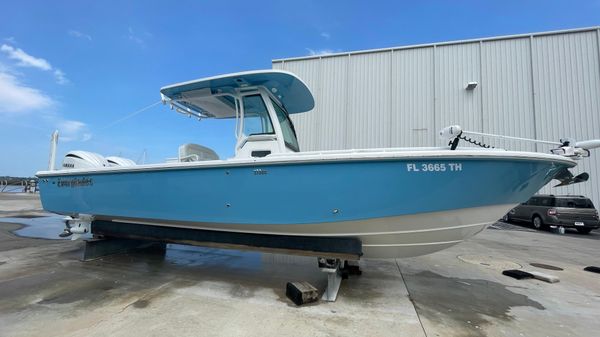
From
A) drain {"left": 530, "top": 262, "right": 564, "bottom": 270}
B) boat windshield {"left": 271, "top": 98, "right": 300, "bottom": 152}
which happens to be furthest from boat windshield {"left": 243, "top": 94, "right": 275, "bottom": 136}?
drain {"left": 530, "top": 262, "right": 564, "bottom": 270}

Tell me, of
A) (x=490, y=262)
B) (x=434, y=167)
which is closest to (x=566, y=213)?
(x=490, y=262)

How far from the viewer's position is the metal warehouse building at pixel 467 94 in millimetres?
10867

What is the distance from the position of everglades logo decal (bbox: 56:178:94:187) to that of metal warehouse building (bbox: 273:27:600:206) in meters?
8.81

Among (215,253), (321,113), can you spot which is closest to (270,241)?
(215,253)

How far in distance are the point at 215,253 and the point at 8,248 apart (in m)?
A: 3.59

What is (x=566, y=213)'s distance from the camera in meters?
10.0

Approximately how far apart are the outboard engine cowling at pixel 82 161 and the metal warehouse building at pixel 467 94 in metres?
8.48

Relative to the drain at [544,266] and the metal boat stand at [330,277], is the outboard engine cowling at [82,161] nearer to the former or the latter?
the metal boat stand at [330,277]

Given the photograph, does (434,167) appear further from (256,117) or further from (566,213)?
(566,213)

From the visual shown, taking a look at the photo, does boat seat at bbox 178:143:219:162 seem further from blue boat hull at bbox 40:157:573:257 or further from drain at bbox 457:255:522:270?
drain at bbox 457:255:522:270

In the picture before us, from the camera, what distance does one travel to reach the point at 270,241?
3453mm

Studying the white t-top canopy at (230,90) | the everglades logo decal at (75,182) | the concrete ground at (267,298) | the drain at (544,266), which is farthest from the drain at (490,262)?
the everglades logo decal at (75,182)

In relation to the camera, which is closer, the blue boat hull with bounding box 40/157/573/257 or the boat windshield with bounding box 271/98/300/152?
the blue boat hull with bounding box 40/157/573/257

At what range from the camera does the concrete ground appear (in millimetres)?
2541
